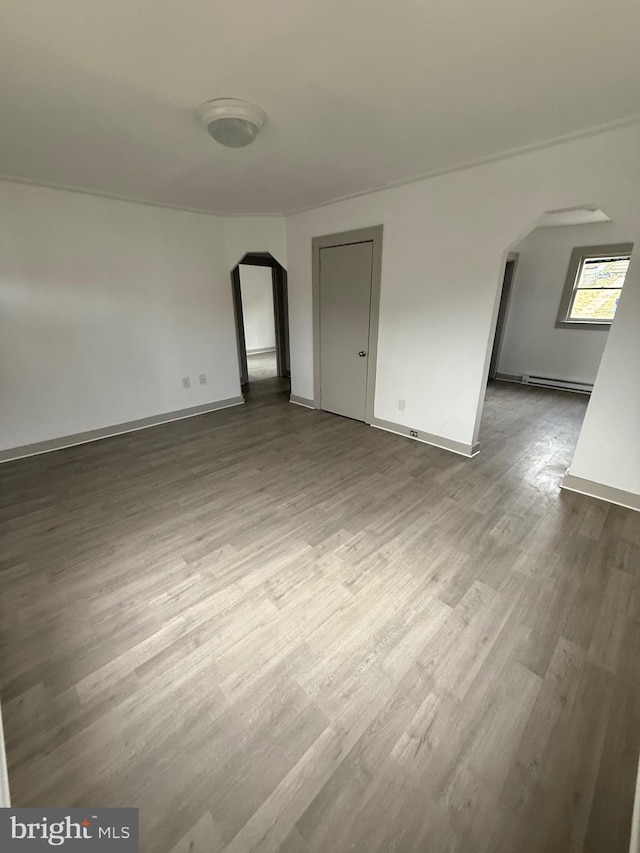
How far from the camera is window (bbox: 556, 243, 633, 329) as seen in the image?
511 cm

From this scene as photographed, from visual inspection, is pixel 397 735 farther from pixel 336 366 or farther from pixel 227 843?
pixel 336 366

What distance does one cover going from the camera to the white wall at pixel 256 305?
28.1ft

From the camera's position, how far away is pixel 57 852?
37.9 inches

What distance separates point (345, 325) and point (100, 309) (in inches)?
106

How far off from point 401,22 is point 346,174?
5.65 ft

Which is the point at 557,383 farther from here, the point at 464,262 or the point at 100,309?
the point at 100,309

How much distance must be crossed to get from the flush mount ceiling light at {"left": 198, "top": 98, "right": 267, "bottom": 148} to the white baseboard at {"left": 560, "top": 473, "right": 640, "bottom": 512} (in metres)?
3.40

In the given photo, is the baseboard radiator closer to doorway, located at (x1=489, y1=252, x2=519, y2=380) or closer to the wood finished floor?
doorway, located at (x1=489, y1=252, x2=519, y2=380)

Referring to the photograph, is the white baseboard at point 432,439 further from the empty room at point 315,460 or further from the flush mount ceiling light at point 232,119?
the flush mount ceiling light at point 232,119

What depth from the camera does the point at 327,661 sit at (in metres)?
1.48

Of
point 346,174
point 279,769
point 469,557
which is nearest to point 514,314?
point 346,174

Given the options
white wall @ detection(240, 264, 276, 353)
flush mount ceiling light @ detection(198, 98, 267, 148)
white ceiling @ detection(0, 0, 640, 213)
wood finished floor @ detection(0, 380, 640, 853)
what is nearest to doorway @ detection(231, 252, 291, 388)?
white wall @ detection(240, 264, 276, 353)

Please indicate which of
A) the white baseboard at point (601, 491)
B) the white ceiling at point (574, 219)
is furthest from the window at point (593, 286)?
the white baseboard at point (601, 491)

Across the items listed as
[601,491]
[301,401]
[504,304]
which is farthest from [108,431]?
[504,304]
